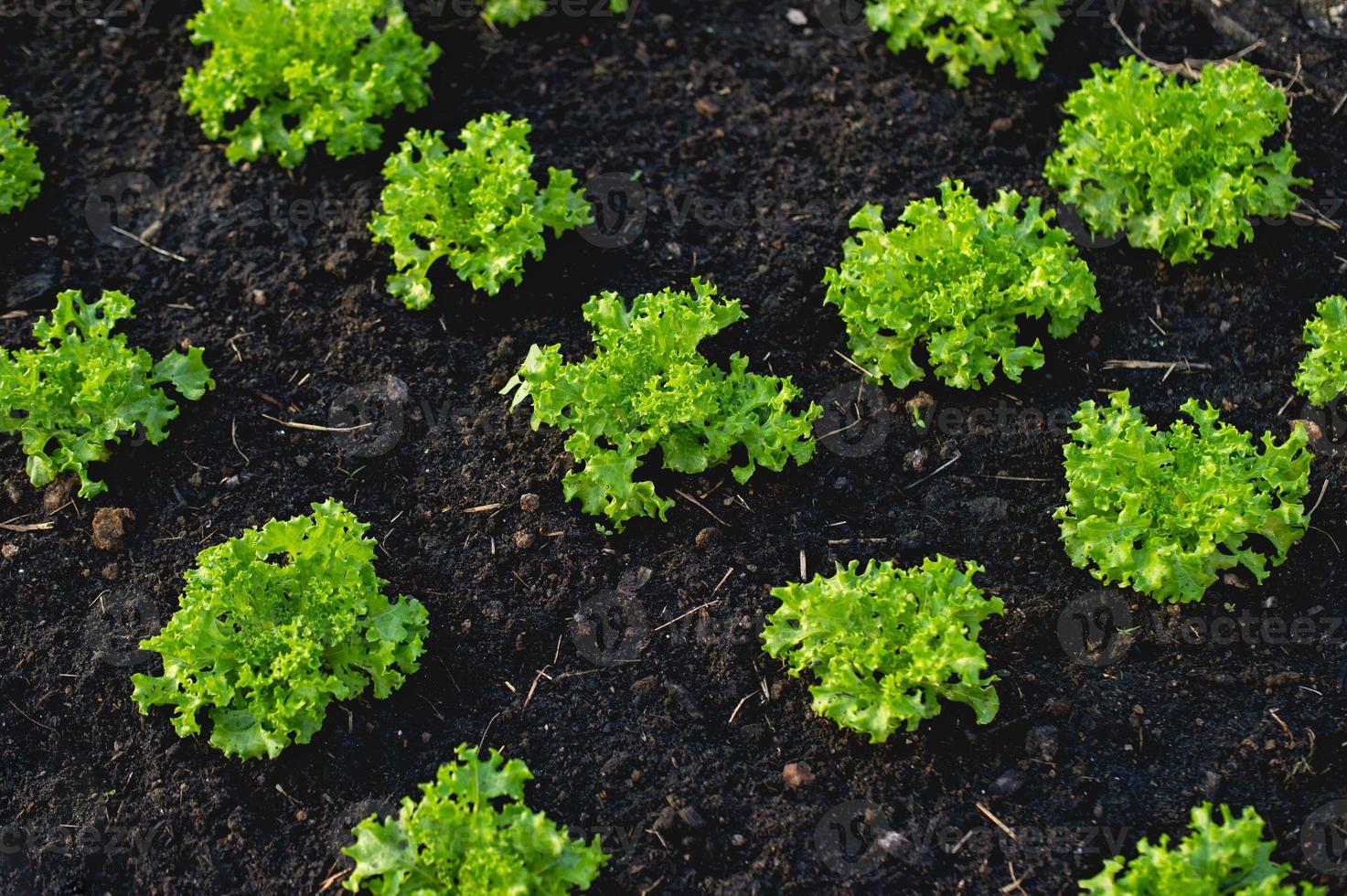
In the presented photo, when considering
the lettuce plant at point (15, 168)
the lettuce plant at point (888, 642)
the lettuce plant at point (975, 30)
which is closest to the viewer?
the lettuce plant at point (888, 642)

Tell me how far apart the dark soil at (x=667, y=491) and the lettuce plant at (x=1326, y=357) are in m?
0.13

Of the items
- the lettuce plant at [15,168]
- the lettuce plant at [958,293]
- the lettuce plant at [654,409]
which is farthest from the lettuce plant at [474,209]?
the lettuce plant at [15,168]

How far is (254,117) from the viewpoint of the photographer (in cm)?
649

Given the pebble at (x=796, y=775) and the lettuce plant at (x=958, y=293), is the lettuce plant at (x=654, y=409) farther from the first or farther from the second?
the pebble at (x=796, y=775)

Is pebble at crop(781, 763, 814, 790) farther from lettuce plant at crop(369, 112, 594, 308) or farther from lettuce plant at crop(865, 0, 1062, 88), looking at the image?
lettuce plant at crop(865, 0, 1062, 88)

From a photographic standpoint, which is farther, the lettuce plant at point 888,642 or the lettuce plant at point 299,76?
Answer: the lettuce plant at point 299,76

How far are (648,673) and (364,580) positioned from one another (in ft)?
3.60

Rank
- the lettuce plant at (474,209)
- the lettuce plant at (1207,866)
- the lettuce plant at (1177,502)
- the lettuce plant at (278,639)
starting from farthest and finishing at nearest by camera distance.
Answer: the lettuce plant at (474,209)
the lettuce plant at (1177,502)
the lettuce plant at (278,639)
the lettuce plant at (1207,866)

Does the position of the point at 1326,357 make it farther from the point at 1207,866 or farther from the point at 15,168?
the point at 15,168

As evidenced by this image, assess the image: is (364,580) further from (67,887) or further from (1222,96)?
(1222,96)

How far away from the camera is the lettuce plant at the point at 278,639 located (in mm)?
4738

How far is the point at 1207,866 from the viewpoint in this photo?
4.16 meters

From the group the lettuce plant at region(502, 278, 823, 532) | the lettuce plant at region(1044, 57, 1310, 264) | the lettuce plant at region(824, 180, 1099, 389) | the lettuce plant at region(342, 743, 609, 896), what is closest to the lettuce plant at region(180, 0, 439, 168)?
the lettuce plant at region(502, 278, 823, 532)

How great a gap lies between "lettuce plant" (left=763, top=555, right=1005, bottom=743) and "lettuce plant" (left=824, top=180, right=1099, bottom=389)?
1.12 m
